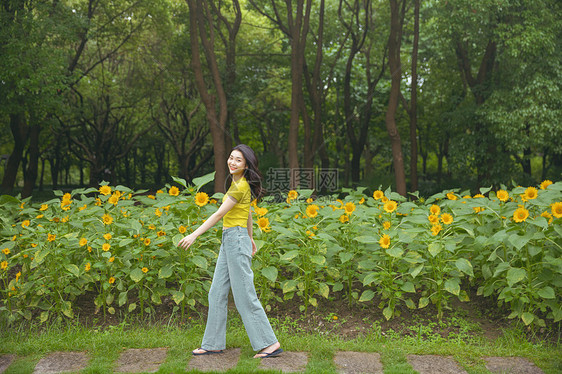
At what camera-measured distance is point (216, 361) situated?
342 centimetres

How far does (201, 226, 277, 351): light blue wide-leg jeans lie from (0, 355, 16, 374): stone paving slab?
50.7 inches

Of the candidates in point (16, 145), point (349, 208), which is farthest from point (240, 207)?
point (16, 145)

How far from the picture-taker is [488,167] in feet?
54.0

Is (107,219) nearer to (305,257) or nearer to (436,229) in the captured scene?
(305,257)

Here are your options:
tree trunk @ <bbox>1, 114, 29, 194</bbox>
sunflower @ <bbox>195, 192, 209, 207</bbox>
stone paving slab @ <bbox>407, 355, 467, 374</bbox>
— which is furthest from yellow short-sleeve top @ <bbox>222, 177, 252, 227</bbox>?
tree trunk @ <bbox>1, 114, 29, 194</bbox>

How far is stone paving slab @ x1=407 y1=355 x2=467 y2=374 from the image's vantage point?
3.27 metres

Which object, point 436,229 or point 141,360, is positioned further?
point 436,229

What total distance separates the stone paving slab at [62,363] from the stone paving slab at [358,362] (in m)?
1.67

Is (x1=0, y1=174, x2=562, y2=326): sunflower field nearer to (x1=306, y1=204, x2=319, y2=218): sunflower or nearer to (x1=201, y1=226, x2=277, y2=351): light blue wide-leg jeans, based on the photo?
(x1=306, y1=204, x2=319, y2=218): sunflower

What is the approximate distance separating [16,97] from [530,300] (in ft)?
44.1

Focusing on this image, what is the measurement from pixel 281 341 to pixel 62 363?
4.86 ft

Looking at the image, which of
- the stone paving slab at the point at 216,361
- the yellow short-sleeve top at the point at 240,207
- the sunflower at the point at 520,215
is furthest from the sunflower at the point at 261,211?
the sunflower at the point at 520,215

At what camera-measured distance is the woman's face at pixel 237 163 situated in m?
3.49

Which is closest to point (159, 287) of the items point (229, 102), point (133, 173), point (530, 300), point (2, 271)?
point (2, 271)
